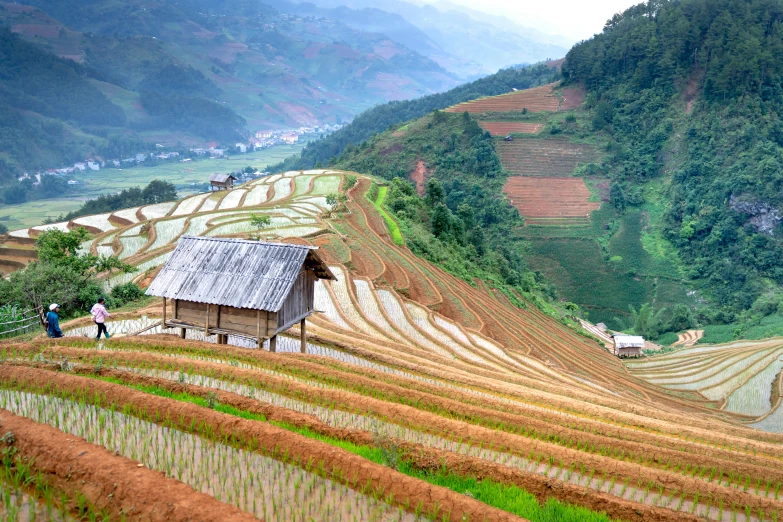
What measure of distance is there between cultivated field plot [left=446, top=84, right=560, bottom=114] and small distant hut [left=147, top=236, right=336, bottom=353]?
71.5 meters

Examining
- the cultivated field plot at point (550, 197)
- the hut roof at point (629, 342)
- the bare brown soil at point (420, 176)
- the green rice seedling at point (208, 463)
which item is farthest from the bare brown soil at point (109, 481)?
the bare brown soil at point (420, 176)

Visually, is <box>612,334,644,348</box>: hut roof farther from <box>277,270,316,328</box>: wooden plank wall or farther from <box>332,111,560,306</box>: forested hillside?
<box>277,270,316,328</box>: wooden plank wall

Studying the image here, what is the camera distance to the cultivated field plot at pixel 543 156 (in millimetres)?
69938

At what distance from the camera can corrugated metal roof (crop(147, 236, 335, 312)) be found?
45.4 feet

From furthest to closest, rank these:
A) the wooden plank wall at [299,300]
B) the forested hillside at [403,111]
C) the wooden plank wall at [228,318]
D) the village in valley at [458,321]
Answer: the forested hillside at [403,111]
the wooden plank wall at [299,300]
the wooden plank wall at [228,318]
the village in valley at [458,321]

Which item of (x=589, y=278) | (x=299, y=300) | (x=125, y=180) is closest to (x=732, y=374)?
(x=589, y=278)

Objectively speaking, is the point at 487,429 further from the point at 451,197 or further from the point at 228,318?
the point at 451,197

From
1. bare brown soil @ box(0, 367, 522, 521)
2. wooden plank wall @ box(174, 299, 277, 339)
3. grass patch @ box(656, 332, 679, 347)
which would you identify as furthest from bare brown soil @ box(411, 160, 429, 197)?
bare brown soil @ box(0, 367, 522, 521)

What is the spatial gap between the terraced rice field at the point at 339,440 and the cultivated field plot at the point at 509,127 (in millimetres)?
61255

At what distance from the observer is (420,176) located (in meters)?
70.3

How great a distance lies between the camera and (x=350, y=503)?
7.09 meters

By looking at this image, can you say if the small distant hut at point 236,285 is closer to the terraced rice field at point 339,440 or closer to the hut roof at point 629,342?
the terraced rice field at point 339,440

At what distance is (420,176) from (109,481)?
215ft

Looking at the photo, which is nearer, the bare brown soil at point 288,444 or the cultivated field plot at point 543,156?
the bare brown soil at point 288,444
